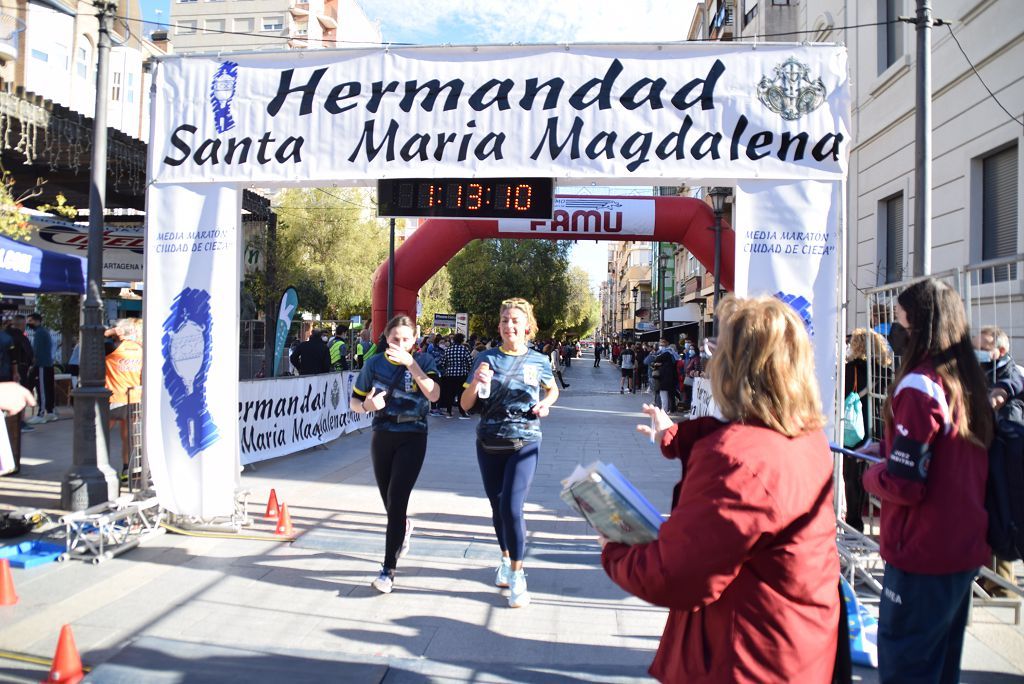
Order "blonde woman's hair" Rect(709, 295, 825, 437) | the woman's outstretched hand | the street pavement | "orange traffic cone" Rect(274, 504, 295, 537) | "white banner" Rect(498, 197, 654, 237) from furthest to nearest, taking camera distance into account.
A: "white banner" Rect(498, 197, 654, 237) < "orange traffic cone" Rect(274, 504, 295, 537) < the street pavement < the woman's outstretched hand < "blonde woman's hair" Rect(709, 295, 825, 437)

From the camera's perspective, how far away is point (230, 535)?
6.19 metres

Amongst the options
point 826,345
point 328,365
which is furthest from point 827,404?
point 328,365

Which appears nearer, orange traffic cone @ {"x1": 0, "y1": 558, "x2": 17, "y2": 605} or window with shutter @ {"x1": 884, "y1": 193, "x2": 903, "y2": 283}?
orange traffic cone @ {"x1": 0, "y1": 558, "x2": 17, "y2": 605}

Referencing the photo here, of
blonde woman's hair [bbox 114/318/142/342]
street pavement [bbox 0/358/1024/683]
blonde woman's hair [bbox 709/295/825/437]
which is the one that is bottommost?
street pavement [bbox 0/358/1024/683]

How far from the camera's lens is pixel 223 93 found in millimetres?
6070

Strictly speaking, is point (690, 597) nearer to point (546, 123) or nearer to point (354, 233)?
point (546, 123)

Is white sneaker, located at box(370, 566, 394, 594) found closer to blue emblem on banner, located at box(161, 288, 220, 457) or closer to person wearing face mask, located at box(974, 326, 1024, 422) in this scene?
blue emblem on banner, located at box(161, 288, 220, 457)

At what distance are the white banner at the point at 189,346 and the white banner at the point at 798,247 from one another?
13.4 ft

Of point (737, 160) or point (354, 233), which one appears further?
point (354, 233)

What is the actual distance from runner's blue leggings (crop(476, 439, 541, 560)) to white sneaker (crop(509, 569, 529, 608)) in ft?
0.39

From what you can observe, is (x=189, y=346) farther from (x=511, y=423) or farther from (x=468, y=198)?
(x=511, y=423)

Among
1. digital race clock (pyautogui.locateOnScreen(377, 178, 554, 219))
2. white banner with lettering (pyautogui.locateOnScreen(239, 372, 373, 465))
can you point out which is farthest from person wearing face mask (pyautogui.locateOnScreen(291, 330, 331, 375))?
digital race clock (pyautogui.locateOnScreen(377, 178, 554, 219))

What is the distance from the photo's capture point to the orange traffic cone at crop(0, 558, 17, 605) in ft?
15.0

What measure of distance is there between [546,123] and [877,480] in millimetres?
3846
